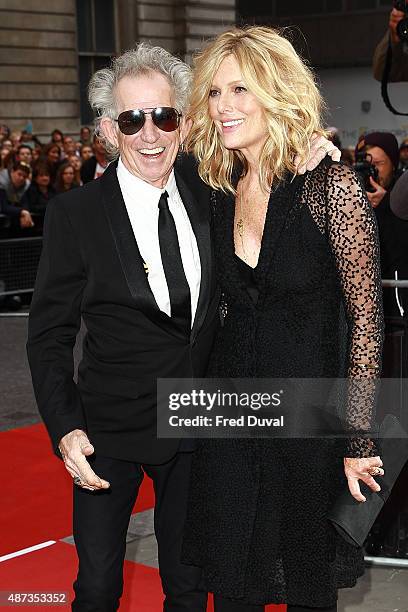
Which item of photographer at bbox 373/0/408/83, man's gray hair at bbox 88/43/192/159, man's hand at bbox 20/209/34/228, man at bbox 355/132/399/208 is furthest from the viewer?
man's hand at bbox 20/209/34/228

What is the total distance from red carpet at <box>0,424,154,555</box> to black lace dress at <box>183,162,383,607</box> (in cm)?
222

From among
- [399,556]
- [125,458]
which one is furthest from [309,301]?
[399,556]

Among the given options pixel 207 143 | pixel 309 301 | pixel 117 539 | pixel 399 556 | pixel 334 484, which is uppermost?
pixel 207 143

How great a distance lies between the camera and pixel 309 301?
284 cm

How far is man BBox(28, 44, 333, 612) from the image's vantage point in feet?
9.82

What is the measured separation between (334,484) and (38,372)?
0.92 meters

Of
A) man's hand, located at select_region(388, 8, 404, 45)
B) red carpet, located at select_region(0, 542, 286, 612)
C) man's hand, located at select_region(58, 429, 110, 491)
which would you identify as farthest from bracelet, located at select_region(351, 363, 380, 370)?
man's hand, located at select_region(388, 8, 404, 45)

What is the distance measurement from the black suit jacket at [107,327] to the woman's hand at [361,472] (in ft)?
1.78

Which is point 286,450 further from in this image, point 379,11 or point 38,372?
Answer: point 379,11

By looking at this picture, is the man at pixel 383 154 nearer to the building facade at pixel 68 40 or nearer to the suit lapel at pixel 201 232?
the suit lapel at pixel 201 232

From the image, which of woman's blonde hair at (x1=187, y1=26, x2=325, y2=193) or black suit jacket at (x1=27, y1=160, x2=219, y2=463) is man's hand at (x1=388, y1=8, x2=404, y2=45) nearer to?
woman's blonde hair at (x1=187, y1=26, x2=325, y2=193)

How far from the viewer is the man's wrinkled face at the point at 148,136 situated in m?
3.00

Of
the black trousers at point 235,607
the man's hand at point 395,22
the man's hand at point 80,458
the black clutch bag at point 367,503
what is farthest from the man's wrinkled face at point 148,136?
the man's hand at point 395,22

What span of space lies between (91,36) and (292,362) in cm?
2542
